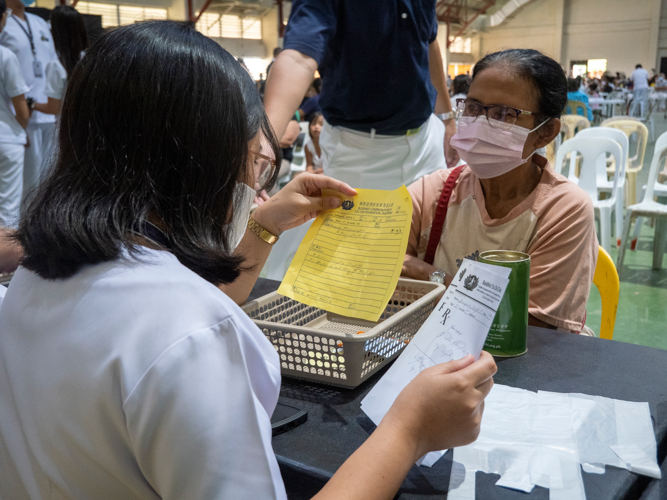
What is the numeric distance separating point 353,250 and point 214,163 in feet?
1.40

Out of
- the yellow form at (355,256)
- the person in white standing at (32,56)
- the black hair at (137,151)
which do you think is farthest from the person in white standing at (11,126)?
the black hair at (137,151)

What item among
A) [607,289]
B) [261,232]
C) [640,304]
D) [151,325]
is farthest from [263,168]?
[640,304]

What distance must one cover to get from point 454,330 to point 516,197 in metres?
0.87

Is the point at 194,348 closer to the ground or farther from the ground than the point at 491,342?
farther from the ground

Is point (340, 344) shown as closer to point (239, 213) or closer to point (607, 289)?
point (239, 213)

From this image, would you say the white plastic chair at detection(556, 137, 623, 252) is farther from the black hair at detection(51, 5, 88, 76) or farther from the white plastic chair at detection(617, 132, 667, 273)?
the black hair at detection(51, 5, 88, 76)

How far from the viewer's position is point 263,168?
870mm

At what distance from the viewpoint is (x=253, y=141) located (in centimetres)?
70

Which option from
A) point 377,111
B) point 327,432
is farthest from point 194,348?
point 377,111

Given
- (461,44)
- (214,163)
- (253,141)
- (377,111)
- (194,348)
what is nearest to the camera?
(194,348)

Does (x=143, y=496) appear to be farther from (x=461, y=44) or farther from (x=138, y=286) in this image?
(x=461, y=44)

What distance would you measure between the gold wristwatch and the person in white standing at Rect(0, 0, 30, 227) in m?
2.66

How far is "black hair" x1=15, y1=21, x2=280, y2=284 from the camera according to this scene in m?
0.55

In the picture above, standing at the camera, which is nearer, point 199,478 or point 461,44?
point 199,478
